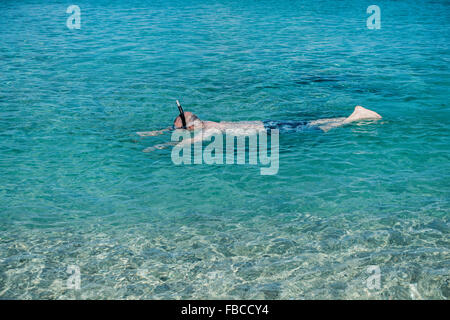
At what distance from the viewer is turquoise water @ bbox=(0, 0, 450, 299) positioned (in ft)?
19.4

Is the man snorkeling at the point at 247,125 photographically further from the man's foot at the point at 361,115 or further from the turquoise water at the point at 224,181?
the turquoise water at the point at 224,181

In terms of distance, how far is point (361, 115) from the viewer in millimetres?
10773

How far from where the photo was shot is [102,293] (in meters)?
5.63

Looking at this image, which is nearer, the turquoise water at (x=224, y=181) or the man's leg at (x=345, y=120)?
the turquoise water at (x=224, y=181)

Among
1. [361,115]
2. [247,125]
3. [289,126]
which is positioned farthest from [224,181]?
[361,115]

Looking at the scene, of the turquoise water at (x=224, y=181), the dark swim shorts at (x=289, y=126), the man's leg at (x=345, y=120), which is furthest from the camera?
the man's leg at (x=345, y=120)

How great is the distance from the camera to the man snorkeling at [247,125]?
31.9 feet

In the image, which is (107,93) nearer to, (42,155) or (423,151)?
(42,155)

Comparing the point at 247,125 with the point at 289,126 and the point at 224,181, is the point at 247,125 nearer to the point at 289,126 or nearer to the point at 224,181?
the point at 289,126

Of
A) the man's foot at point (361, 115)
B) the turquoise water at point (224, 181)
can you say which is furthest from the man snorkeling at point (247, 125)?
the turquoise water at point (224, 181)

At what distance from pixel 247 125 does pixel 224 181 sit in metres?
2.12

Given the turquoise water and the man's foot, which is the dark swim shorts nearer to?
the turquoise water

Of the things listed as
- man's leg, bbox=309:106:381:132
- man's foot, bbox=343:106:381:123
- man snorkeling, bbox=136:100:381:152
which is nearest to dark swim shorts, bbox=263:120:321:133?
man snorkeling, bbox=136:100:381:152

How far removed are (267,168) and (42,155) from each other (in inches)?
181
